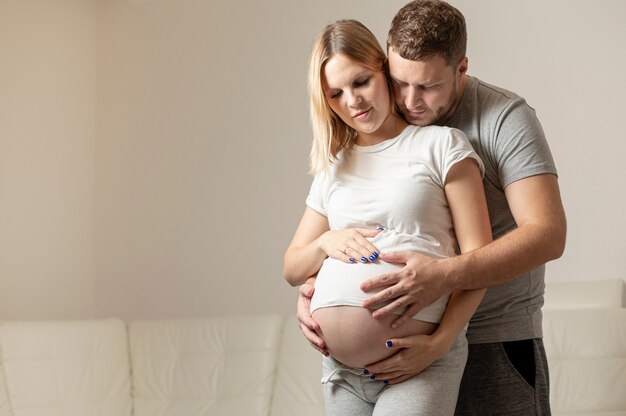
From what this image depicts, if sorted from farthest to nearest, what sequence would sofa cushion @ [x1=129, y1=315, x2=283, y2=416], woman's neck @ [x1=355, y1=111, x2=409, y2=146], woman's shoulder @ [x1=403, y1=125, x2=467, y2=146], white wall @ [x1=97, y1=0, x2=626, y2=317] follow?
sofa cushion @ [x1=129, y1=315, x2=283, y2=416] < white wall @ [x1=97, y1=0, x2=626, y2=317] < woman's neck @ [x1=355, y1=111, x2=409, y2=146] < woman's shoulder @ [x1=403, y1=125, x2=467, y2=146]

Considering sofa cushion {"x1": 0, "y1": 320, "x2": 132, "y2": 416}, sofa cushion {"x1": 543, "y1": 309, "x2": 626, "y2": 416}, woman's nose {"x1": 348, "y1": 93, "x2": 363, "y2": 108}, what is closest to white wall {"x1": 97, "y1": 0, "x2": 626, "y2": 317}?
sofa cushion {"x1": 543, "y1": 309, "x2": 626, "y2": 416}

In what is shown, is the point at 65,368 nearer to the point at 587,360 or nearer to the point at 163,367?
the point at 163,367

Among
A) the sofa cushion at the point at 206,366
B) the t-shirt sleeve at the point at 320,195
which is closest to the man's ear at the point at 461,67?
the t-shirt sleeve at the point at 320,195

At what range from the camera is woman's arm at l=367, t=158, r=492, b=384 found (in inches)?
54.4

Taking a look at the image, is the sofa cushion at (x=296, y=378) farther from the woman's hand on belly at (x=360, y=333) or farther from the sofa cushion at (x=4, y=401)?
the woman's hand on belly at (x=360, y=333)

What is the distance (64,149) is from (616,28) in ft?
8.84

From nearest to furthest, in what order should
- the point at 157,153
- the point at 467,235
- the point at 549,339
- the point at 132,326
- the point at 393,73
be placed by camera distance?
the point at 467,235
the point at 393,73
the point at 549,339
the point at 132,326
the point at 157,153

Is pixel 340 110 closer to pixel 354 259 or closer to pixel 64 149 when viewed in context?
pixel 354 259

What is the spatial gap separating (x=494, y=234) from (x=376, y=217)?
29cm

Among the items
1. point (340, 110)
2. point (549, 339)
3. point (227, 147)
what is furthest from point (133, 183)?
point (340, 110)

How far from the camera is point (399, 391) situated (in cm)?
139

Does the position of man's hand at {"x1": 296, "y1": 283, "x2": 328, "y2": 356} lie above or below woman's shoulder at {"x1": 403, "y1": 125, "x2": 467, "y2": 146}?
below

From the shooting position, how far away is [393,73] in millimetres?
1558

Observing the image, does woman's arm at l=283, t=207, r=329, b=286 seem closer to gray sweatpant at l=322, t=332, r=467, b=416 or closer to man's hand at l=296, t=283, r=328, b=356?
man's hand at l=296, t=283, r=328, b=356
